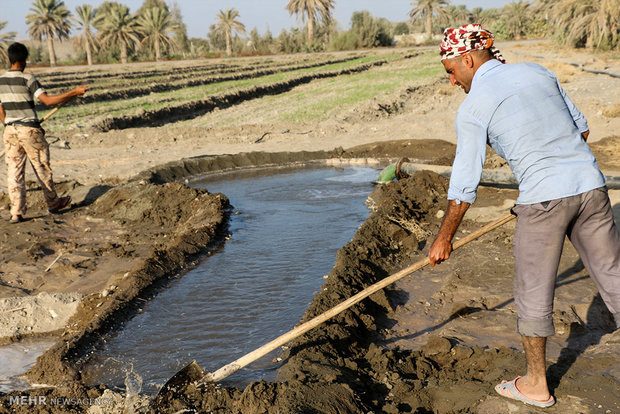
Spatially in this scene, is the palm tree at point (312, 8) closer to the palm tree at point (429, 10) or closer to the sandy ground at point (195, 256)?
the palm tree at point (429, 10)

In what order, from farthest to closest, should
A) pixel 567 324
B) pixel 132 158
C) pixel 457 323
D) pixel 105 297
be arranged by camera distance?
pixel 132 158
pixel 105 297
pixel 457 323
pixel 567 324

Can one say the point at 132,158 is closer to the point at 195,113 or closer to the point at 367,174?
the point at 367,174

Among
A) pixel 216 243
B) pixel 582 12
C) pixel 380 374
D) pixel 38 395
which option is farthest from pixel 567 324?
pixel 582 12

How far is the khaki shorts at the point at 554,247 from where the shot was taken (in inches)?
104

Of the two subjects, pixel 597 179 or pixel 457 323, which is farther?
pixel 457 323

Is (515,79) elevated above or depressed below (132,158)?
above

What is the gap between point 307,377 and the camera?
3.10m

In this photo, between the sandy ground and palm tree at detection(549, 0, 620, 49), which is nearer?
the sandy ground

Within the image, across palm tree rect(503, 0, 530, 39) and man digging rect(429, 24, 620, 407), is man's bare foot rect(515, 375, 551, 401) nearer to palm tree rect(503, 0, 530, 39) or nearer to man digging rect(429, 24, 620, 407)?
man digging rect(429, 24, 620, 407)

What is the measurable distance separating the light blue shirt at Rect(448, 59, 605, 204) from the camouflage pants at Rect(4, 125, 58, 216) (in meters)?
5.70

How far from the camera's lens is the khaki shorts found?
2.65 metres

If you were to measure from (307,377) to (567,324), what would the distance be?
1.82 m

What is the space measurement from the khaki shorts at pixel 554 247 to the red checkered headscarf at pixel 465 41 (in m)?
0.81

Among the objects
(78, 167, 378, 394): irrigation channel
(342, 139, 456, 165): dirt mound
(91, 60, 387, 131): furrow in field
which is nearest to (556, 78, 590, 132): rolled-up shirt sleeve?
(78, 167, 378, 394): irrigation channel
